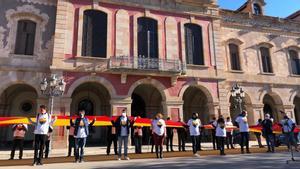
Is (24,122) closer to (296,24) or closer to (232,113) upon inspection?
(232,113)

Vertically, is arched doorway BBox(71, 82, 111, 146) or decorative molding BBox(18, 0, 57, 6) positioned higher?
decorative molding BBox(18, 0, 57, 6)

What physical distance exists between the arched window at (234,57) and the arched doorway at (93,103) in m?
11.7

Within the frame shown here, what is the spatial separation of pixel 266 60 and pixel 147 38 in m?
12.4

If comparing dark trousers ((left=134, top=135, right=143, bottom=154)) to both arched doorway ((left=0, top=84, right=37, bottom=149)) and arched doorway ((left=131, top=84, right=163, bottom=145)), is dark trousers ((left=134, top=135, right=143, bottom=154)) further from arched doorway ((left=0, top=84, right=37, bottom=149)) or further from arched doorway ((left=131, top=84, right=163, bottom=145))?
arched doorway ((left=0, top=84, right=37, bottom=149))

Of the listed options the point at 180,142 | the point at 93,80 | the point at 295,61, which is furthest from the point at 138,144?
the point at 295,61

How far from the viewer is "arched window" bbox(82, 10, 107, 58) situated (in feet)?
61.1

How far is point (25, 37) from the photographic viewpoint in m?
18.4

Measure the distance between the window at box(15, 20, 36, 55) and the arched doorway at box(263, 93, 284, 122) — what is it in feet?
68.3

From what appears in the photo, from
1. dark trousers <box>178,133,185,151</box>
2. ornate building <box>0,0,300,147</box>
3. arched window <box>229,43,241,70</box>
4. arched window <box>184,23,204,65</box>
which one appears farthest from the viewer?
arched window <box>229,43,241,70</box>

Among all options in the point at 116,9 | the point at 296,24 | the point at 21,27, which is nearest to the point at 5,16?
the point at 21,27

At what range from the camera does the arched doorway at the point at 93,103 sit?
21719 millimetres

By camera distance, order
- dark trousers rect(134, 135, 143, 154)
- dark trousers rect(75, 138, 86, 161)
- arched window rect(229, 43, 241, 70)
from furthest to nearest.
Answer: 1. arched window rect(229, 43, 241, 70)
2. dark trousers rect(134, 135, 143, 154)
3. dark trousers rect(75, 138, 86, 161)

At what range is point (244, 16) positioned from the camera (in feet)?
81.4

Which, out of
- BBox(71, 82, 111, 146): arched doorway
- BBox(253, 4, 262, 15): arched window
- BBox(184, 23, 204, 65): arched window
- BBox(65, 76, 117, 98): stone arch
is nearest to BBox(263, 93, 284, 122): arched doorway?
BBox(184, 23, 204, 65): arched window
